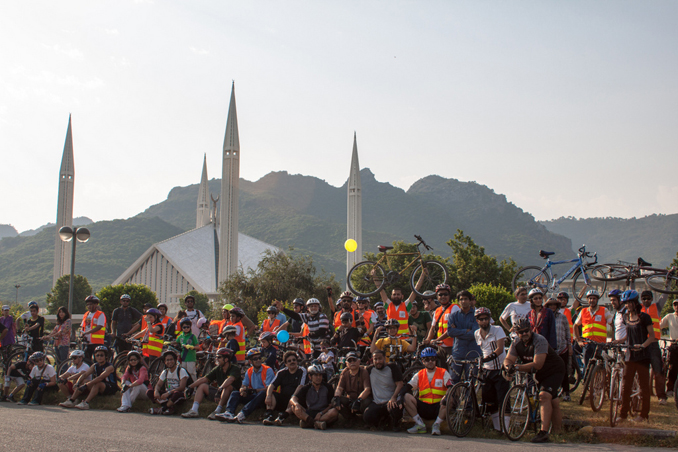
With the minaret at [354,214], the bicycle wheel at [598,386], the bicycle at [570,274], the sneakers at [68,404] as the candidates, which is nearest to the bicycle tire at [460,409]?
the bicycle wheel at [598,386]

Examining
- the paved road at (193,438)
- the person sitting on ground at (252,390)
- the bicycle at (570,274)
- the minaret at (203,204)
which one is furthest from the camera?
the minaret at (203,204)

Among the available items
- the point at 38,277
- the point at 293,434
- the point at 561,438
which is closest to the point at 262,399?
the point at 293,434

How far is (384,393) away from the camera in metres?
7.59

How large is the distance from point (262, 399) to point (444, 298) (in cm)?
300

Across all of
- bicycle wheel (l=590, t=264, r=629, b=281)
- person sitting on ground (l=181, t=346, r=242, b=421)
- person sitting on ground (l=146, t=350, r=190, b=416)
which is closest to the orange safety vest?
person sitting on ground (l=181, t=346, r=242, b=421)

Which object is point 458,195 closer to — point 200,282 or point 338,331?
point 200,282

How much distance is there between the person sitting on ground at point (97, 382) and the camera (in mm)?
9219

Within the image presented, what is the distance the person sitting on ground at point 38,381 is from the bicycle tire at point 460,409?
6831 millimetres

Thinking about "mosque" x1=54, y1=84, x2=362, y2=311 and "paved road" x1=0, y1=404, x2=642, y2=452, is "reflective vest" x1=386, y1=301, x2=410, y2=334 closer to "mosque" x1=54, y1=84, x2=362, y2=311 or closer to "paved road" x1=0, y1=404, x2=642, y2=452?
"paved road" x1=0, y1=404, x2=642, y2=452

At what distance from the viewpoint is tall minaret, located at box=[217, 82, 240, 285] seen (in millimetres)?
37438

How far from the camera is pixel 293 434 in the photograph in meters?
7.15

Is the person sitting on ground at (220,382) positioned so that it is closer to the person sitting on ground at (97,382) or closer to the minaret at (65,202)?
the person sitting on ground at (97,382)

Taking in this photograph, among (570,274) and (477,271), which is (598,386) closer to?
(570,274)

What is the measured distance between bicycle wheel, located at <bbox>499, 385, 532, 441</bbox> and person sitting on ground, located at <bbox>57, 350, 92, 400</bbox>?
678 centimetres
